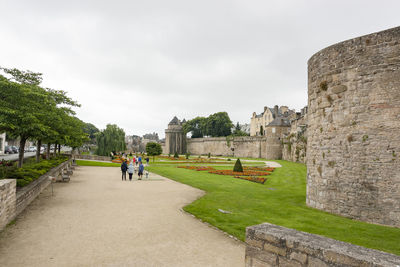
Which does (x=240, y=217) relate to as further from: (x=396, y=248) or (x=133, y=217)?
(x=396, y=248)

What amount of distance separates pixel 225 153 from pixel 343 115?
212 ft

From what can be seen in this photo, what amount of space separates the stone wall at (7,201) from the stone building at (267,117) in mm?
69856

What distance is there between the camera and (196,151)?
277 ft

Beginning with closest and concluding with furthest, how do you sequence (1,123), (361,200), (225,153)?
(361,200) < (1,123) < (225,153)

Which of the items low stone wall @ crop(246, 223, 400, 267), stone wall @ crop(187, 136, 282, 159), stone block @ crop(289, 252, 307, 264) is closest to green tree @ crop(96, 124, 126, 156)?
stone wall @ crop(187, 136, 282, 159)

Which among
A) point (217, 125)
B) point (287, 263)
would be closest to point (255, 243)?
point (287, 263)

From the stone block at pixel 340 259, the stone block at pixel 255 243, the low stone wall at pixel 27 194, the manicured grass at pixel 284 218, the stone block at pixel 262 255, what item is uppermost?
the stone block at pixel 340 259

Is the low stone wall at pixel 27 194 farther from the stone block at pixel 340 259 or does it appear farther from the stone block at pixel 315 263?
the stone block at pixel 340 259

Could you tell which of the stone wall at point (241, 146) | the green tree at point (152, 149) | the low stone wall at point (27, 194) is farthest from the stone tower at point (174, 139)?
the low stone wall at point (27, 194)

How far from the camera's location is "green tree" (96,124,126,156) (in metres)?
45.7

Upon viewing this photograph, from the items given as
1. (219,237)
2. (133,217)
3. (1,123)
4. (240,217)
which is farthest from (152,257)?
(1,123)

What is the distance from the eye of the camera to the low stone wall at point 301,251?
316 cm

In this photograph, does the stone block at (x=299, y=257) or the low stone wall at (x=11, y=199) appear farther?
the low stone wall at (x=11, y=199)

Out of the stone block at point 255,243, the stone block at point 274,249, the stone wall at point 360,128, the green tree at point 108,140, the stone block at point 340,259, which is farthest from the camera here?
the green tree at point 108,140
